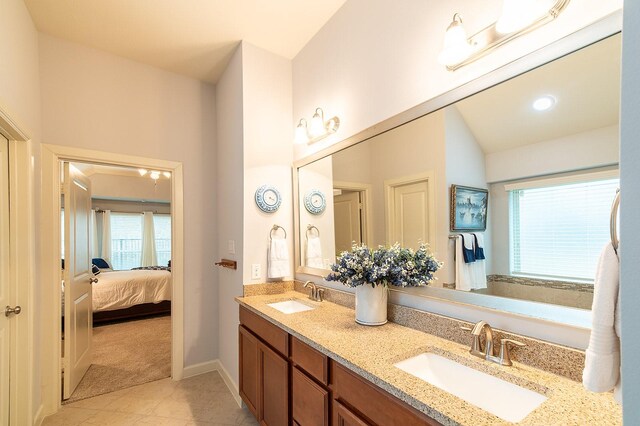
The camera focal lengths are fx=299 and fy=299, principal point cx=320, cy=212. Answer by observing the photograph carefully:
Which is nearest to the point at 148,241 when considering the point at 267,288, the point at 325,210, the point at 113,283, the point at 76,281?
the point at 113,283

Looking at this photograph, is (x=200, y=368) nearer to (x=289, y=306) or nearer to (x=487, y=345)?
(x=289, y=306)

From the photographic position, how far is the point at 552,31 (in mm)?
1042

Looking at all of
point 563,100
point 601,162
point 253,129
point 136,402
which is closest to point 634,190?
point 601,162

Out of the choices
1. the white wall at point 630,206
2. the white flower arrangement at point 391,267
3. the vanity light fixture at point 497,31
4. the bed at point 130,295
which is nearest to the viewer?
the white wall at point 630,206

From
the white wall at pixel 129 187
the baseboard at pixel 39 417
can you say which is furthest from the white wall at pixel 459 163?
the white wall at pixel 129 187

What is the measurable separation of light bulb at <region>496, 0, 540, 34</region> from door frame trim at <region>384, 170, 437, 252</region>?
24.5 inches

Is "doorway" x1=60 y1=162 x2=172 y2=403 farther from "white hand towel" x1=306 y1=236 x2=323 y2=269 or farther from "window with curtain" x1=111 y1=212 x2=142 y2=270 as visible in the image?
"white hand towel" x1=306 y1=236 x2=323 y2=269

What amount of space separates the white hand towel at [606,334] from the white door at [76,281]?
3.21 m

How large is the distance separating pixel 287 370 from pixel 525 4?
1.89 m

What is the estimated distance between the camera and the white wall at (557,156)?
37.0 inches

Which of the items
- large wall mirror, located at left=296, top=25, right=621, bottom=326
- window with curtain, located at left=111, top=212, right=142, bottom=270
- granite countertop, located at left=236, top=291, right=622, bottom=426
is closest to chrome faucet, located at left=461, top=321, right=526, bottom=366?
granite countertop, located at left=236, top=291, right=622, bottom=426

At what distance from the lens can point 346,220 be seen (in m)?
2.05

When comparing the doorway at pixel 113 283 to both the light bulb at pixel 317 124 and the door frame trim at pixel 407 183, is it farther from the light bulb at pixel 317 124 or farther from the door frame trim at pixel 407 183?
the door frame trim at pixel 407 183

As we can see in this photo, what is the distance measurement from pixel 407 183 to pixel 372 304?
663mm
